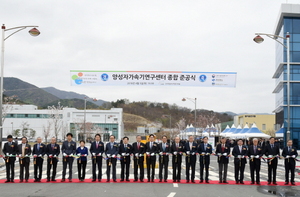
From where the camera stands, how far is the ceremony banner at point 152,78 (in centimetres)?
1802

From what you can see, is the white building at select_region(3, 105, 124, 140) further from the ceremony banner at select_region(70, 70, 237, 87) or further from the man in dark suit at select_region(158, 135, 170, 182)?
the man in dark suit at select_region(158, 135, 170, 182)

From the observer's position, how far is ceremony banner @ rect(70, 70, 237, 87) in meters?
18.0

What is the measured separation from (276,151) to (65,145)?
27.0 feet

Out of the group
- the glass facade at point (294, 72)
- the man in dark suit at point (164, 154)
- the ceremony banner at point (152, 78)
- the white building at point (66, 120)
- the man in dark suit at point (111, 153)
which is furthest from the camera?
the white building at point (66, 120)

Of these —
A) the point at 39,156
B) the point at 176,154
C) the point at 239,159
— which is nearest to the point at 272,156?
the point at 239,159

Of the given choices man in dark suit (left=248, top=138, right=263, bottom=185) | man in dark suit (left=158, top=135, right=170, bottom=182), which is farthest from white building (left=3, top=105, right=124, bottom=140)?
man in dark suit (left=248, top=138, right=263, bottom=185)

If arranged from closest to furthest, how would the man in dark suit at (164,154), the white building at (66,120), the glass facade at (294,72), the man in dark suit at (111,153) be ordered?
1. the man in dark suit at (111,153)
2. the man in dark suit at (164,154)
3. the glass facade at (294,72)
4. the white building at (66,120)

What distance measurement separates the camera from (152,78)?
59.9ft

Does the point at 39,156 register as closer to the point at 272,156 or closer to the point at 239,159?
the point at 239,159

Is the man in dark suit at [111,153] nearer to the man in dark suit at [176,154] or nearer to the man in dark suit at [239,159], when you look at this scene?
the man in dark suit at [176,154]

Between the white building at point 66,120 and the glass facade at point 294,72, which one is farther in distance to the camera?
the white building at point 66,120

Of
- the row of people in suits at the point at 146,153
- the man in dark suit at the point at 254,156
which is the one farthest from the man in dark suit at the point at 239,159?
the man in dark suit at the point at 254,156

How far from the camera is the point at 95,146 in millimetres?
13461

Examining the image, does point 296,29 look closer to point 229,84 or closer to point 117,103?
point 229,84
